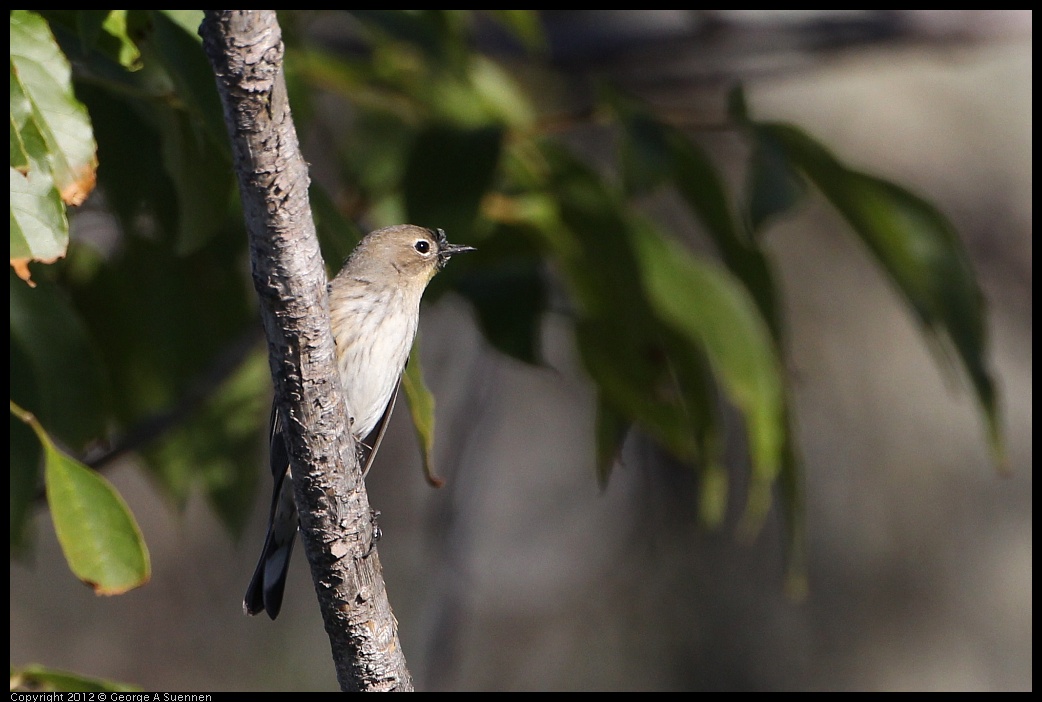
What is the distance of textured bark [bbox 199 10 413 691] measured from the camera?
151cm

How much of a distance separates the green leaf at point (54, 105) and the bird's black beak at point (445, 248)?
46.5 inches

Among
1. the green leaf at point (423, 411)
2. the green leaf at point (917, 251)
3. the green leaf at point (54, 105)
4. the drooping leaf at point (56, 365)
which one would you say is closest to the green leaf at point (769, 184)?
the green leaf at point (917, 251)

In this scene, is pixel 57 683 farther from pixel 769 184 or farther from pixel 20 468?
pixel 769 184

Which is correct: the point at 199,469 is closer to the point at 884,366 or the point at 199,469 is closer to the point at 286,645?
the point at 884,366

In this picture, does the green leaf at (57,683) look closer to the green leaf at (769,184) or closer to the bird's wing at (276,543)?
the bird's wing at (276,543)

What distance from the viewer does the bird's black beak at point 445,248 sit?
3.02m

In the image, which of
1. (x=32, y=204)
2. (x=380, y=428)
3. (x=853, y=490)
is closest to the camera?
(x=32, y=204)

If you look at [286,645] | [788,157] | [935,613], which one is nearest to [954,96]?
[935,613]

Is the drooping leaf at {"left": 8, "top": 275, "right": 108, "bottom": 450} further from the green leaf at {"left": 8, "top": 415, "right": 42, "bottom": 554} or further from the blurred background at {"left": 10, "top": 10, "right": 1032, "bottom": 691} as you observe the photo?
the blurred background at {"left": 10, "top": 10, "right": 1032, "bottom": 691}

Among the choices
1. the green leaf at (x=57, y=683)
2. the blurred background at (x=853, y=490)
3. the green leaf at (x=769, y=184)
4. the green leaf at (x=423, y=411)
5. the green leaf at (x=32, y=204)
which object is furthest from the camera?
the blurred background at (x=853, y=490)

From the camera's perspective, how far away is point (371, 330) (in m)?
3.08

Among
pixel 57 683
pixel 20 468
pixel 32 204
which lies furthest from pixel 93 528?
pixel 32 204

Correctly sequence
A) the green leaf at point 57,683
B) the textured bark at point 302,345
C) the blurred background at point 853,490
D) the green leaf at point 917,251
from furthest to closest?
the blurred background at point 853,490
the green leaf at point 917,251
the green leaf at point 57,683
the textured bark at point 302,345

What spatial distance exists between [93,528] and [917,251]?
228 cm
